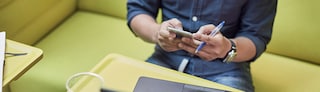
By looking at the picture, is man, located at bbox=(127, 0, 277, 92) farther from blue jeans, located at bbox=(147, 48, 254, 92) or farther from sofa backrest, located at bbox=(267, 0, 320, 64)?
sofa backrest, located at bbox=(267, 0, 320, 64)

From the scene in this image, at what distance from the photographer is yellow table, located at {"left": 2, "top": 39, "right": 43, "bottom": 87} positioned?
821mm

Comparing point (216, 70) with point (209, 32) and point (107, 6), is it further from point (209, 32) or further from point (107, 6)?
point (107, 6)

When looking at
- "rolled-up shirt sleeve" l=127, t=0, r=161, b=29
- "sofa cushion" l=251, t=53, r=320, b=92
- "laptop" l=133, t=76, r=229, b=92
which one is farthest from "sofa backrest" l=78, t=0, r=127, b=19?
"laptop" l=133, t=76, r=229, b=92

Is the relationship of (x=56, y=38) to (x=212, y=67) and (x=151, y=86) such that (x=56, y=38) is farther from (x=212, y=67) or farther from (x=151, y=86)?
(x=151, y=86)

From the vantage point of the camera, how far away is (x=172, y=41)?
1004 mm

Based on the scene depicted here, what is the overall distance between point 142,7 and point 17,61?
397 millimetres

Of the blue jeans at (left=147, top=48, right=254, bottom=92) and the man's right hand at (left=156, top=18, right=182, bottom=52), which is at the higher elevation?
the man's right hand at (left=156, top=18, right=182, bottom=52)

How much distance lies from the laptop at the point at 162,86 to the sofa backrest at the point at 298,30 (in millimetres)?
592

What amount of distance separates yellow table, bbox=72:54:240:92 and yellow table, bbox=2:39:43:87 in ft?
0.31

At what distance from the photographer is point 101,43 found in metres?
1.43

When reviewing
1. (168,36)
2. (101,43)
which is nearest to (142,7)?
(168,36)

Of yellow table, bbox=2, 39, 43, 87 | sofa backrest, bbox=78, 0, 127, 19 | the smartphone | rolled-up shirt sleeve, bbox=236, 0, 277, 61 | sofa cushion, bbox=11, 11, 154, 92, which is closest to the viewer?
yellow table, bbox=2, 39, 43, 87

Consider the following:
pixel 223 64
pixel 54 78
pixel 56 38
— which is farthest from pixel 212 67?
Answer: pixel 56 38

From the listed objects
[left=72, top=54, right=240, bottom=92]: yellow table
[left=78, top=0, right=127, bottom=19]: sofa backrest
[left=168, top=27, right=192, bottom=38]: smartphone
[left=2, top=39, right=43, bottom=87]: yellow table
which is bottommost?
[left=78, top=0, right=127, bottom=19]: sofa backrest
